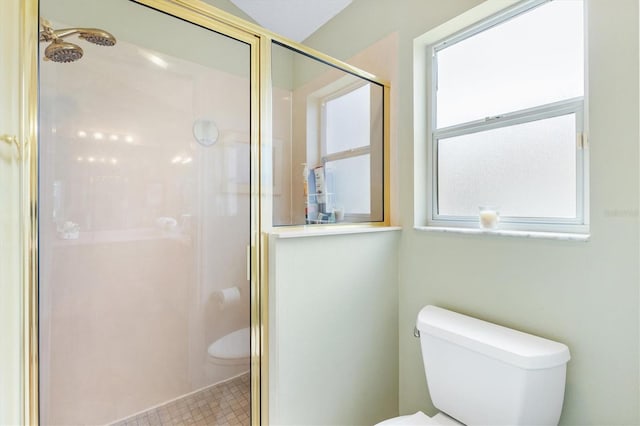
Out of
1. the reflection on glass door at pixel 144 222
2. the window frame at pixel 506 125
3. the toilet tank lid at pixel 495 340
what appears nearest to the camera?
the toilet tank lid at pixel 495 340

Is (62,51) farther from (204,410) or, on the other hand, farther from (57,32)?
(204,410)

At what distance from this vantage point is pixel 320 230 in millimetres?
1277

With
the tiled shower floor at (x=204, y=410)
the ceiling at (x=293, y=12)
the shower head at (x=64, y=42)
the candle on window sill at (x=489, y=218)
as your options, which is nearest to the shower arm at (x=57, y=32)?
the shower head at (x=64, y=42)

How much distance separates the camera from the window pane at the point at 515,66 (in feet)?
3.56

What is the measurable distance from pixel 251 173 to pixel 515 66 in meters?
1.20

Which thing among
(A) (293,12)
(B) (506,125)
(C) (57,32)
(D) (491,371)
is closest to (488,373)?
(D) (491,371)

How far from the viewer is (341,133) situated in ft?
5.66

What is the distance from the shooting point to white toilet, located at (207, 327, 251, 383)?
130cm

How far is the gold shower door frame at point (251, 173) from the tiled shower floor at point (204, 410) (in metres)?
0.20

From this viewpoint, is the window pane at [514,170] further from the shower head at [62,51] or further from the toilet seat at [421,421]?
the shower head at [62,51]

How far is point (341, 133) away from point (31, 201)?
→ 4.52ft

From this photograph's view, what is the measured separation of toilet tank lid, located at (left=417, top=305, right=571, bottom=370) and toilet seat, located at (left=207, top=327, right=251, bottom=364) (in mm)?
754

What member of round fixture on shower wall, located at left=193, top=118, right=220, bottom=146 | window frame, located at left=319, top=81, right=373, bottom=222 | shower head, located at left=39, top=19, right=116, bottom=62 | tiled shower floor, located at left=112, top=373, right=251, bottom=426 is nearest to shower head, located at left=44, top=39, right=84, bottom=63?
shower head, located at left=39, top=19, right=116, bottom=62

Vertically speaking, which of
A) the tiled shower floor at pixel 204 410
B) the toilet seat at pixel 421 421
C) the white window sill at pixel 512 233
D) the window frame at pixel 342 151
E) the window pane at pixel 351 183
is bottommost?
the tiled shower floor at pixel 204 410
